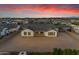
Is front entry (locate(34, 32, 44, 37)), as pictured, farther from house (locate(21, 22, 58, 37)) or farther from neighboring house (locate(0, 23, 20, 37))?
neighboring house (locate(0, 23, 20, 37))

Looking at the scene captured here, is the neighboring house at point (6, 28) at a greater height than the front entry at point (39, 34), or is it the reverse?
the neighboring house at point (6, 28)

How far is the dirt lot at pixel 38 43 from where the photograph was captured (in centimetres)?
246

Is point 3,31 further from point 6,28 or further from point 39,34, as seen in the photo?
point 39,34

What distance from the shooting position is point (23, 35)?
2.46 metres

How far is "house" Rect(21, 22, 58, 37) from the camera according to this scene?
8.04 ft

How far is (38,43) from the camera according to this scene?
2.47m

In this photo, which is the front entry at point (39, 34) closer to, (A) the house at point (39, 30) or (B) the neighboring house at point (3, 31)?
(A) the house at point (39, 30)

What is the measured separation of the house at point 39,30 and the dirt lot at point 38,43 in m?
0.04

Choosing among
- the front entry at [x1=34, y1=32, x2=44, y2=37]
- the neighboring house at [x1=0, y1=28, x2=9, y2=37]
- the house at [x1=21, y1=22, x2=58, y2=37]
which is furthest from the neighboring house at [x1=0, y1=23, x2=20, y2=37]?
the front entry at [x1=34, y1=32, x2=44, y2=37]

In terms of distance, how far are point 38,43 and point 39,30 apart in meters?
0.14

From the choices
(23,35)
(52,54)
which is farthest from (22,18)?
(52,54)

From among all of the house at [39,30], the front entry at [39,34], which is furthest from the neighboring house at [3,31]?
the front entry at [39,34]

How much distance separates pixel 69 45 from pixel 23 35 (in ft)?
1.68
